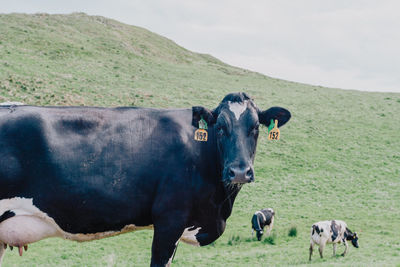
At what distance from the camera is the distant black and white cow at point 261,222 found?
1822 cm

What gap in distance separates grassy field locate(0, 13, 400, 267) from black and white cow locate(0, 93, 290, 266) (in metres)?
8.21

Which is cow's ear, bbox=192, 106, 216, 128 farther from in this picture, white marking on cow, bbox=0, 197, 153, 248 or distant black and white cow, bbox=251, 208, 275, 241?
distant black and white cow, bbox=251, 208, 275, 241

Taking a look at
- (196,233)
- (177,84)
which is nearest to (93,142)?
(196,233)

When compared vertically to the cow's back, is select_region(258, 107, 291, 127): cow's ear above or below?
above

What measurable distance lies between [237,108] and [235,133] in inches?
14.2

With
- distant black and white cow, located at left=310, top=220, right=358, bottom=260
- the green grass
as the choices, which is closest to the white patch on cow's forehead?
distant black and white cow, located at left=310, top=220, right=358, bottom=260

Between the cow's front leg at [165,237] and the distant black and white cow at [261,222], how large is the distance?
520 inches

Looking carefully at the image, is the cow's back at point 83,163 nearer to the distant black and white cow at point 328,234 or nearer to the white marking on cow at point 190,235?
the white marking on cow at point 190,235

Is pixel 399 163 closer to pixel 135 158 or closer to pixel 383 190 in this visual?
pixel 383 190

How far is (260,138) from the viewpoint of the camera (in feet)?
123

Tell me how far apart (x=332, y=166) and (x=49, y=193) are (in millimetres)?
29234

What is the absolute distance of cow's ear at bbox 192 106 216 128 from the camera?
19.5 feet

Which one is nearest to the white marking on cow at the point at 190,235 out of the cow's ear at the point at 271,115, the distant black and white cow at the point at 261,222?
the cow's ear at the point at 271,115

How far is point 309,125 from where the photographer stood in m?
41.2
